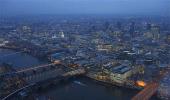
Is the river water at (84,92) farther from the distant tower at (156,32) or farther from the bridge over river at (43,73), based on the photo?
the distant tower at (156,32)

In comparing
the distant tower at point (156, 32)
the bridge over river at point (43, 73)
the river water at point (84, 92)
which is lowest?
the river water at point (84, 92)

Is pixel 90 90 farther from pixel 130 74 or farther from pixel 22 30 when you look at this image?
pixel 22 30

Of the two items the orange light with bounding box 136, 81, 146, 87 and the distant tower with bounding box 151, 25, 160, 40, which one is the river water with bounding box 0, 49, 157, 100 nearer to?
the orange light with bounding box 136, 81, 146, 87

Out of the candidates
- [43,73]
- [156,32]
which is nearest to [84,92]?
[43,73]

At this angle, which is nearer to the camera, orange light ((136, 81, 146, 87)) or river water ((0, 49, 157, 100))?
river water ((0, 49, 157, 100))

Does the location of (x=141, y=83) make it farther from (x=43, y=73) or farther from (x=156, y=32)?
(x=156, y=32)

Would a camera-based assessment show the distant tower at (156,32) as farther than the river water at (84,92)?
Yes

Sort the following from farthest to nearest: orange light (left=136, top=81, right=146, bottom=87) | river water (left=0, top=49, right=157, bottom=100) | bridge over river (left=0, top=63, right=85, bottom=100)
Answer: bridge over river (left=0, top=63, right=85, bottom=100), orange light (left=136, top=81, right=146, bottom=87), river water (left=0, top=49, right=157, bottom=100)

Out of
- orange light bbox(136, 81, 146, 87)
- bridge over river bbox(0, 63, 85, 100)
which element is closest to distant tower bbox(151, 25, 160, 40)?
bridge over river bbox(0, 63, 85, 100)

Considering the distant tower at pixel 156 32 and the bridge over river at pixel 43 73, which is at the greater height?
the distant tower at pixel 156 32

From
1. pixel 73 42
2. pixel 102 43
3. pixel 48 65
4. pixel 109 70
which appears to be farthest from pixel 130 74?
pixel 73 42

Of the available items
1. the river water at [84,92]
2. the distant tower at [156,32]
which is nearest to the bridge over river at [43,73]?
the river water at [84,92]
